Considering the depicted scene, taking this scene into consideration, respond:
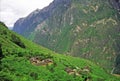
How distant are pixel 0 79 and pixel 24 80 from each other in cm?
8122

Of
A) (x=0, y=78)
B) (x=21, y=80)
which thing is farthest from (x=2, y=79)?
(x=21, y=80)

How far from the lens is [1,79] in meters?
111

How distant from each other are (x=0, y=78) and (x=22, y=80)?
76547 mm

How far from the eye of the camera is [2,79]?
11225cm

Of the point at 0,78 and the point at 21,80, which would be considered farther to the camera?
the point at 21,80

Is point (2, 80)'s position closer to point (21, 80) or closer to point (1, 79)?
point (1, 79)

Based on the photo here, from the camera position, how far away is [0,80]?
109500mm

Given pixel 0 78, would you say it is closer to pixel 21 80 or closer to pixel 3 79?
pixel 3 79

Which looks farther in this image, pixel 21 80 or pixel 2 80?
pixel 21 80

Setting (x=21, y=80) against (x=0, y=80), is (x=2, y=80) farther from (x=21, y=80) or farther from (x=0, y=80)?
(x=21, y=80)

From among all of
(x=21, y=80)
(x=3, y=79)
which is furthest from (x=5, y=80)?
(x=21, y=80)

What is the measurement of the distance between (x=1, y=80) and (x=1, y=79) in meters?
1.54

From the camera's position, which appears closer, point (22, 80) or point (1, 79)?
point (1, 79)

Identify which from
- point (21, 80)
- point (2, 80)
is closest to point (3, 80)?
point (2, 80)
